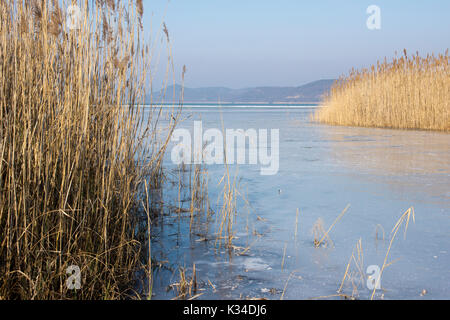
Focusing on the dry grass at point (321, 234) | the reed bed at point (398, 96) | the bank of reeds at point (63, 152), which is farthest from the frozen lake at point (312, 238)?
the reed bed at point (398, 96)

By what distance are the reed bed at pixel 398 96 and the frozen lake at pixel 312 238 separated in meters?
4.43

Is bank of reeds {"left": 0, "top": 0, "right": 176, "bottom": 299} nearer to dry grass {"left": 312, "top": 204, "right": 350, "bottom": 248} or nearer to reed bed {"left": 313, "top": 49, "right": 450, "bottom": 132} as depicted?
dry grass {"left": 312, "top": 204, "right": 350, "bottom": 248}

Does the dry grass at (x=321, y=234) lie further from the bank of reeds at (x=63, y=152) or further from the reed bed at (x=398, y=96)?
the reed bed at (x=398, y=96)

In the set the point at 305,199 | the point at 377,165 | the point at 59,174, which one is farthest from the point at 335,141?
the point at 59,174

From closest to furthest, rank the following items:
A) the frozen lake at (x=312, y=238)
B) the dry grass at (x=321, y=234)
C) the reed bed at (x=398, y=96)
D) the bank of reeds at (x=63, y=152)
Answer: the bank of reeds at (x=63, y=152), the frozen lake at (x=312, y=238), the dry grass at (x=321, y=234), the reed bed at (x=398, y=96)

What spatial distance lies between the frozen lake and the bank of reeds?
0.30 metres

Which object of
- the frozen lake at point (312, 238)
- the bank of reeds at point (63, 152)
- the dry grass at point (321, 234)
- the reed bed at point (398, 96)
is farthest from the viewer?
the reed bed at point (398, 96)

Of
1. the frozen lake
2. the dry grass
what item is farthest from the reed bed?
the dry grass

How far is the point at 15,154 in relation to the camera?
1622 mm

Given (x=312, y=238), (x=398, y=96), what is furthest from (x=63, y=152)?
(x=398, y=96)

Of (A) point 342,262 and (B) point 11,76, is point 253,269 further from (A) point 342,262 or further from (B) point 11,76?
(B) point 11,76

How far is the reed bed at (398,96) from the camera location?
859cm

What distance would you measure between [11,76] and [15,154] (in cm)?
33

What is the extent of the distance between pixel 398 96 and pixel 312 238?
25.5 ft
